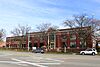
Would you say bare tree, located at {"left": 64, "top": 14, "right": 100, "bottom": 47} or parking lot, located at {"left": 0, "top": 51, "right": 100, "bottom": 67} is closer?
parking lot, located at {"left": 0, "top": 51, "right": 100, "bottom": 67}

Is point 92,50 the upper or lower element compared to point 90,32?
lower

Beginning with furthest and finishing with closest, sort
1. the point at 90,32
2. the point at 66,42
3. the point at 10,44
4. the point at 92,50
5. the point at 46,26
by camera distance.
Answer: the point at 10,44, the point at 66,42, the point at 46,26, the point at 90,32, the point at 92,50

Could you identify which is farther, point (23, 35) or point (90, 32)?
point (23, 35)

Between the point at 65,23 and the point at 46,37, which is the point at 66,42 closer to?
the point at 46,37

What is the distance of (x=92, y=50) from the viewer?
61.6 meters

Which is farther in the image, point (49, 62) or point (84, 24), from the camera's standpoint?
point (84, 24)

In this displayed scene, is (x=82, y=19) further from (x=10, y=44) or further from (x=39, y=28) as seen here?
(x=10, y=44)

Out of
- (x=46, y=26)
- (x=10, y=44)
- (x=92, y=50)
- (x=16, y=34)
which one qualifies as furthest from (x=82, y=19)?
(x=10, y=44)

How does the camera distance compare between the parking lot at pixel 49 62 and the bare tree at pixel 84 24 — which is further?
the bare tree at pixel 84 24

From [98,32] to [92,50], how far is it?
963 cm

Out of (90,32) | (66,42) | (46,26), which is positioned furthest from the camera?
(66,42)

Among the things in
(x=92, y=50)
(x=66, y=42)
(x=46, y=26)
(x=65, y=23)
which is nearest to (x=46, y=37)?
(x=46, y=26)

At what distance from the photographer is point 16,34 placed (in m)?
110

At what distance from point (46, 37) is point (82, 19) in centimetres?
2859
